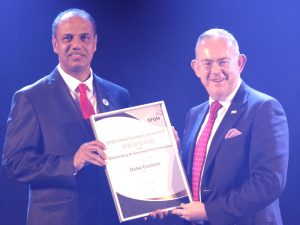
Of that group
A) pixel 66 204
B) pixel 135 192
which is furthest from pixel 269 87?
pixel 66 204

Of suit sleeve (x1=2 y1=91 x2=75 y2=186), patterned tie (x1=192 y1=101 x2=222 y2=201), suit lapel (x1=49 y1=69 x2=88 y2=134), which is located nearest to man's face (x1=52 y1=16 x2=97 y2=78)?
suit lapel (x1=49 y1=69 x2=88 y2=134)

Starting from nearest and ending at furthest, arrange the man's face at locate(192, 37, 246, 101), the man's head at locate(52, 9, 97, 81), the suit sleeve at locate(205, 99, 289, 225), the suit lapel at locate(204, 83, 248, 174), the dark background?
the suit sleeve at locate(205, 99, 289, 225) → the suit lapel at locate(204, 83, 248, 174) → the man's face at locate(192, 37, 246, 101) → the man's head at locate(52, 9, 97, 81) → the dark background

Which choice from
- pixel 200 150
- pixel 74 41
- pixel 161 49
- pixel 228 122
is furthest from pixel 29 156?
pixel 161 49

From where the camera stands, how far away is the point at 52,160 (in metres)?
2.89

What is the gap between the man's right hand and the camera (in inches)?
109

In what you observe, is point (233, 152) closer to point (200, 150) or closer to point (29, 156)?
point (200, 150)

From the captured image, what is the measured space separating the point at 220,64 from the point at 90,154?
34.5 inches

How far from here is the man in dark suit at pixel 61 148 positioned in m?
2.88

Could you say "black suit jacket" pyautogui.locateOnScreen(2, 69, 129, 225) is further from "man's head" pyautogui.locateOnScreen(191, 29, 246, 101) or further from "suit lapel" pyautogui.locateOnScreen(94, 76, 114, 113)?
"man's head" pyautogui.locateOnScreen(191, 29, 246, 101)

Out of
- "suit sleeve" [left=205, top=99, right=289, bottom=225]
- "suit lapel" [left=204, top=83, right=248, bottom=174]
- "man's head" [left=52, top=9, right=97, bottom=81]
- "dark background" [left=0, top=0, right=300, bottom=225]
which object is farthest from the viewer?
"dark background" [left=0, top=0, right=300, bottom=225]

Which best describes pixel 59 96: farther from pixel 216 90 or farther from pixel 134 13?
pixel 134 13

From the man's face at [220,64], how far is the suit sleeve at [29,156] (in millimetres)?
892

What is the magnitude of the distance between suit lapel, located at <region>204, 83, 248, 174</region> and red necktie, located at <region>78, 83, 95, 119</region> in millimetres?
686

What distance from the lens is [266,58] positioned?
3.83 m
